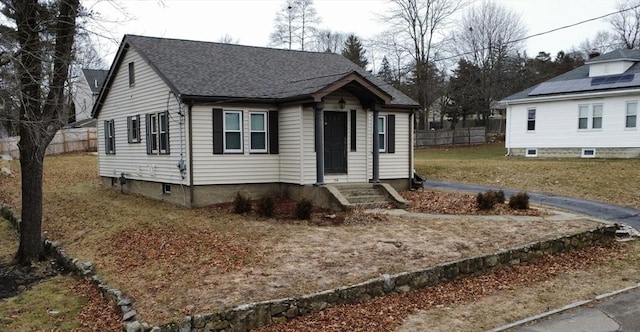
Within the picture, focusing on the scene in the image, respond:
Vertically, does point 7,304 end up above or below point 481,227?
below

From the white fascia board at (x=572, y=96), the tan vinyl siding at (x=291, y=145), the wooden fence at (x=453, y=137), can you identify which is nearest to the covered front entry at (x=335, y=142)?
the tan vinyl siding at (x=291, y=145)

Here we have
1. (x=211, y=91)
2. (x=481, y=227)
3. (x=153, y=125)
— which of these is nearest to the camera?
(x=481, y=227)

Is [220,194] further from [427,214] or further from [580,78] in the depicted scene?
[580,78]

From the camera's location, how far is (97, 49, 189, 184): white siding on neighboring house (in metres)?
15.5

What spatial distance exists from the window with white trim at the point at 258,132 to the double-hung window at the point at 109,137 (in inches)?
298

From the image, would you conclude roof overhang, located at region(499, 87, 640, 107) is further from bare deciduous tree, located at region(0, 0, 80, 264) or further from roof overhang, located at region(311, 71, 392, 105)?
bare deciduous tree, located at region(0, 0, 80, 264)

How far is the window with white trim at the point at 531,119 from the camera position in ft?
91.3

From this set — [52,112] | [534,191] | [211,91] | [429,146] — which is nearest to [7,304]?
[52,112]

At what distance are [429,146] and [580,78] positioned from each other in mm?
15665

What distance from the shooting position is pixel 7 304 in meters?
8.67

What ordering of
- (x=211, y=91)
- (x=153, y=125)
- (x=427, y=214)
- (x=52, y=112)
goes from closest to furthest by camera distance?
(x=52, y=112) < (x=427, y=214) < (x=211, y=91) < (x=153, y=125)

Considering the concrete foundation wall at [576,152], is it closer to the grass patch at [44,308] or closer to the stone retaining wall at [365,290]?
the stone retaining wall at [365,290]

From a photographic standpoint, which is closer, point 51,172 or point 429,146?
point 51,172

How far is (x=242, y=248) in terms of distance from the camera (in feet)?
32.2
